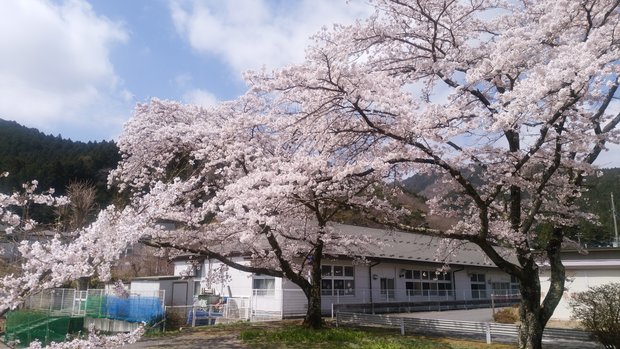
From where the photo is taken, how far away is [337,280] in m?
23.6

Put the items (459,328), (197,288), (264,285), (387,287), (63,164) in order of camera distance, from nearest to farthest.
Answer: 1. (459,328)
2. (264,285)
3. (197,288)
4. (387,287)
5. (63,164)

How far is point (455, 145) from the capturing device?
10883 millimetres

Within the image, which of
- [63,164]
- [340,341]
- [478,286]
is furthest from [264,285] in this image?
[63,164]

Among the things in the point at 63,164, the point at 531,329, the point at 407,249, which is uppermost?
the point at 63,164

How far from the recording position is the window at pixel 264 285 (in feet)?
69.8

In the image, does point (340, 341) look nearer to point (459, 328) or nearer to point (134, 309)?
point (459, 328)

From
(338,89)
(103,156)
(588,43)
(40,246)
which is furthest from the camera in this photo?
(103,156)

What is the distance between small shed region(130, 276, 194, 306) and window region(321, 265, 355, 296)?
6.23 meters

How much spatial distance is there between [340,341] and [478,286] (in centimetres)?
2334

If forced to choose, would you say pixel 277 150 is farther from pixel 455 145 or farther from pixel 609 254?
pixel 609 254

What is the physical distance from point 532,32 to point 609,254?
49.8 feet

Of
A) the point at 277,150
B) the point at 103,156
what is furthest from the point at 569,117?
the point at 103,156

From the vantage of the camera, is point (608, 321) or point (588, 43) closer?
point (588, 43)

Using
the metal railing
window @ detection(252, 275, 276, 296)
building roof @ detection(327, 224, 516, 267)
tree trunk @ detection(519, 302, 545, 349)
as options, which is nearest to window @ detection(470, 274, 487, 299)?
building roof @ detection(327, 224, 516, 267)
